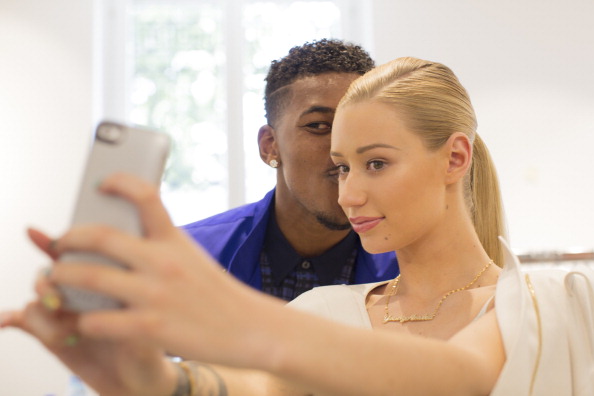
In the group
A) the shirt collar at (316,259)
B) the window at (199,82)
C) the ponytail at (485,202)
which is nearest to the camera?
the ponytail at (485,202)

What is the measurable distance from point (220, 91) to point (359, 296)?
3.05 metres

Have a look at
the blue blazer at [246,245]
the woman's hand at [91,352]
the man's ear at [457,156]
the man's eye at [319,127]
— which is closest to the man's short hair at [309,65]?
the man's eye at [319,127]

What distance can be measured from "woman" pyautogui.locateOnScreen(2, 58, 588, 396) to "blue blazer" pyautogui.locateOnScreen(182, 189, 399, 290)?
46 cm

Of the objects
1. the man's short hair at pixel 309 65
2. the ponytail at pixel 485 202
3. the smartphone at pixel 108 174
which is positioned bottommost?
the ponytail at pixel 485 202

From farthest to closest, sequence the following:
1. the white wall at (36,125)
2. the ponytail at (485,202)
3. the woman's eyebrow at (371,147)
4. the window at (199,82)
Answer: the window at (199,82), the white wall at (36,125), the ponytail at (485,202), the woman's eyebrow at (371,147)

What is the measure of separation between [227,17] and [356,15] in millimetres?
817

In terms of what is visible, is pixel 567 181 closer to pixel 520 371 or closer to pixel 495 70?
pixel 495 70

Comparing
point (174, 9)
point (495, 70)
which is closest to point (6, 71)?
point (174, 9)

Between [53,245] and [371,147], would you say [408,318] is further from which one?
[53,245]

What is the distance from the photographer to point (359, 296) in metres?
1.39

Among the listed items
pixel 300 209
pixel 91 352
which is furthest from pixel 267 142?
pixel 91 352

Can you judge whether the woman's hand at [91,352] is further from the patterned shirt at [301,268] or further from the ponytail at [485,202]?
the patterned shirt at [301,268]

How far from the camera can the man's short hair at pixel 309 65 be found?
1.97 metres

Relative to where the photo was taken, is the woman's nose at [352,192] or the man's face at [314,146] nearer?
the woman's nose at [352,192]
